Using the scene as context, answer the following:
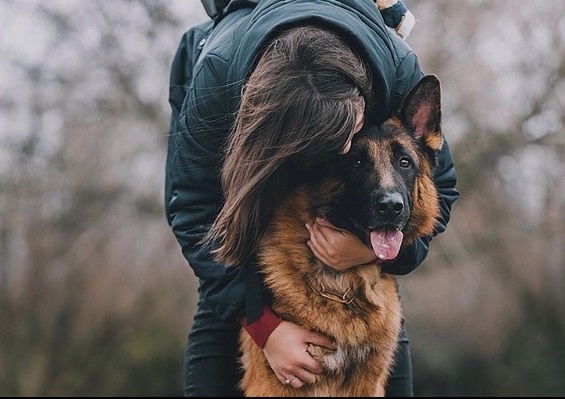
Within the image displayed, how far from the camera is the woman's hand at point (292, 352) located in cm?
333

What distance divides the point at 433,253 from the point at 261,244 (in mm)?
7180

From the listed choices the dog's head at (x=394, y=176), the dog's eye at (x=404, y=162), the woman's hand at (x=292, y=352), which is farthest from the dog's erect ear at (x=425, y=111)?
the woman's hand at (x=292, y=352)

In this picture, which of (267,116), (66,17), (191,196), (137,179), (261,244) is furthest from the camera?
(137,179)

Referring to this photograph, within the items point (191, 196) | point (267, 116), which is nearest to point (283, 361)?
point (191, 196)

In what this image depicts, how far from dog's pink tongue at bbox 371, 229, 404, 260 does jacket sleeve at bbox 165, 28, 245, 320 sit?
0.50 metres

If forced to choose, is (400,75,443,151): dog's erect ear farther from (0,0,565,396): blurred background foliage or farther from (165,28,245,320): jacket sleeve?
(0,0,565,396): blurred background foliage

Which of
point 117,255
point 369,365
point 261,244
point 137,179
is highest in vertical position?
point 261,244

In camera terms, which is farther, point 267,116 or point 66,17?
point 66,17

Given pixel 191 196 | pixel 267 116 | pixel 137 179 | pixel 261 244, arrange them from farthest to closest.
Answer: pixel 137 179, pixel 261 244, pixel 191 196, pixel 267 116

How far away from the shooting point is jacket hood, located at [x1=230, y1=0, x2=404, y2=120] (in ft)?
8.98

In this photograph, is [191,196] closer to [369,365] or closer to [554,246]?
[369,365]

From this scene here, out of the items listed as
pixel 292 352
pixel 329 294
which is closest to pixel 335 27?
pixel 329 294

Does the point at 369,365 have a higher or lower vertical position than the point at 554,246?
higher

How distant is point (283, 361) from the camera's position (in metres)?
3.32
